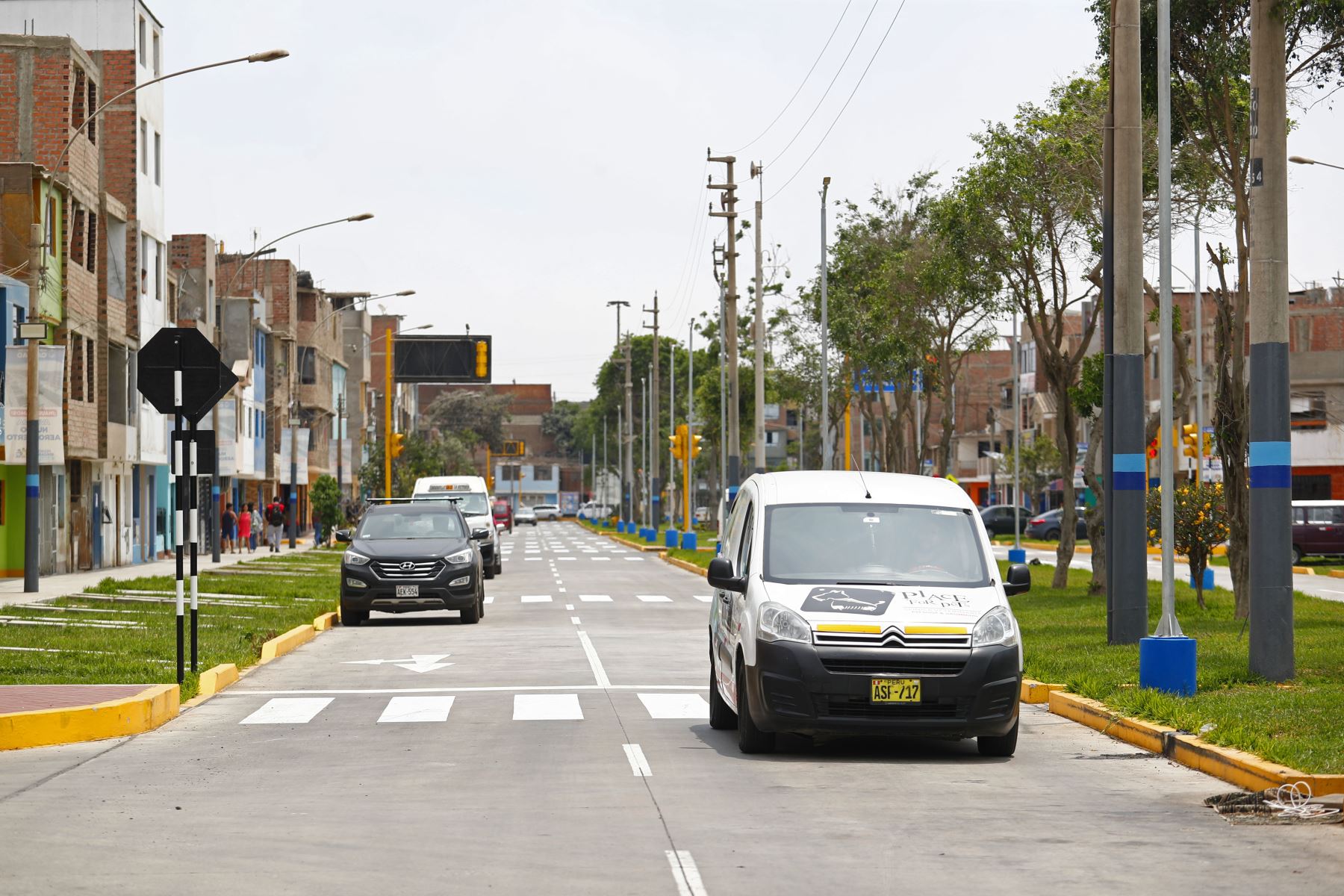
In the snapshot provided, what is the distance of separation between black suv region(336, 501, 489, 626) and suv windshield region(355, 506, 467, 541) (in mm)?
26

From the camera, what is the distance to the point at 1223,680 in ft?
51.8

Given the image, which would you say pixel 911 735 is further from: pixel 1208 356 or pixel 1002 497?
pixel 1002 497

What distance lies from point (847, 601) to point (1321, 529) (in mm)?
44762

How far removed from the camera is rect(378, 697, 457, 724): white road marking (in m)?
15.4

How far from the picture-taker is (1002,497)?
114125 millimetres

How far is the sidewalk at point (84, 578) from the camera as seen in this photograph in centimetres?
3300

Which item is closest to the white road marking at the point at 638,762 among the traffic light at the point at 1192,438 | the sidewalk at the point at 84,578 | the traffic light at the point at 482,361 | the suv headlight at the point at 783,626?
the suv headlight at the point at 783,626

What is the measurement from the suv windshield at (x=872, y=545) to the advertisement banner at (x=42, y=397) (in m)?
24.8

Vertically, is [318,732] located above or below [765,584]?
below

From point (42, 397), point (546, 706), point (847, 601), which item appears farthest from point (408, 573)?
point (847, 601)

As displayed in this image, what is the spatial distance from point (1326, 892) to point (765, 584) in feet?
17.7

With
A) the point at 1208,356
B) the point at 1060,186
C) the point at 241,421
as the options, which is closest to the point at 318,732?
the point at 1060,186

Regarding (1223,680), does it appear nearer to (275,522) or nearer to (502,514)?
(275,522)

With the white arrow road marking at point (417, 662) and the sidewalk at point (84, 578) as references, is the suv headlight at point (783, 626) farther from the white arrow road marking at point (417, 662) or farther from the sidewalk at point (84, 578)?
the sidewalk at point (84, 578)
